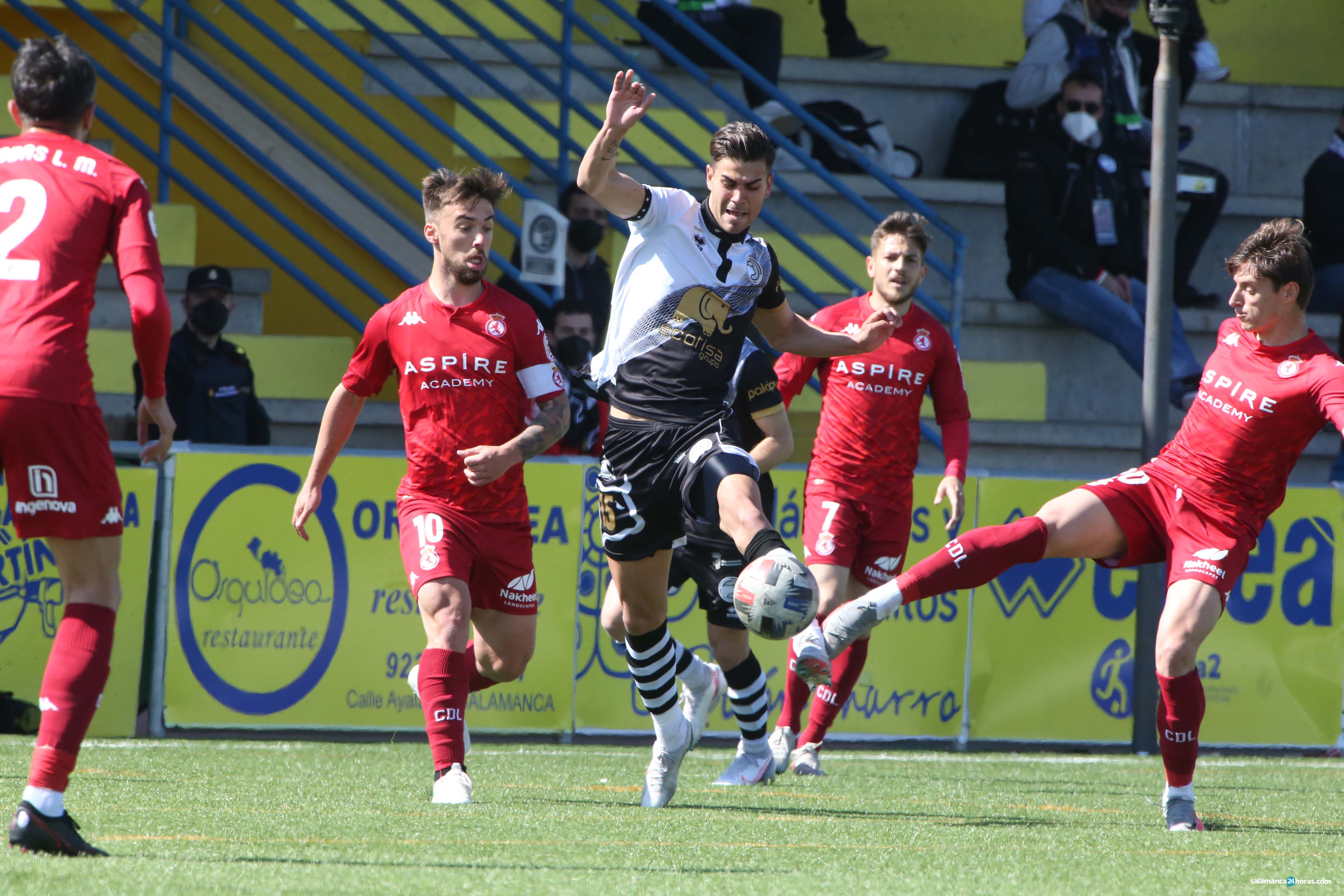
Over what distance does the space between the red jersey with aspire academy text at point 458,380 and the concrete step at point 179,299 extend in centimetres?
464

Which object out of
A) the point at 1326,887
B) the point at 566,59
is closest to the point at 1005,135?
the point at 566,59

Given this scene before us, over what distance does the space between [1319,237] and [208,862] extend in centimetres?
1050

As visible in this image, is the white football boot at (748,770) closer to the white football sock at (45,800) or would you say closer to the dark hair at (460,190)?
the dark hair at (460,190)

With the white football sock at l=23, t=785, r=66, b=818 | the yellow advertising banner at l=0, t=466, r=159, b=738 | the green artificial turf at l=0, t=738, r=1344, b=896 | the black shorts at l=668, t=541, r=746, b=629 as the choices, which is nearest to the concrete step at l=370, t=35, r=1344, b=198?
the yellow advertising banner at l=0, t=466, r=159, b=738

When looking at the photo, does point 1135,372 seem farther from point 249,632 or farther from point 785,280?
point 249,632

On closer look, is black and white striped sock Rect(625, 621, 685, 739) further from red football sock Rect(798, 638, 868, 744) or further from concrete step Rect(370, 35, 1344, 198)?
concrete step Rect(370, 35, 1344, 198)

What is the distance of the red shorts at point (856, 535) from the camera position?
737cm

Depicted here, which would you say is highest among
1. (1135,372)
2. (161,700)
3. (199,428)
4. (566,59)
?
(566,59)

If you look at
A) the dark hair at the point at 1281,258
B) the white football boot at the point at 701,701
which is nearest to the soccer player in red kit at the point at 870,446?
the white football boot at the point at 701,701

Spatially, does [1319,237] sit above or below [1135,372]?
above

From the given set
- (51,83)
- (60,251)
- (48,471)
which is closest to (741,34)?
(51,83)

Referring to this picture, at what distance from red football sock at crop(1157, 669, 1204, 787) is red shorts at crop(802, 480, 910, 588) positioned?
79.9 inches

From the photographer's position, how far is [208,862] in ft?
13.2

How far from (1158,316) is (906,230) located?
107 inches
